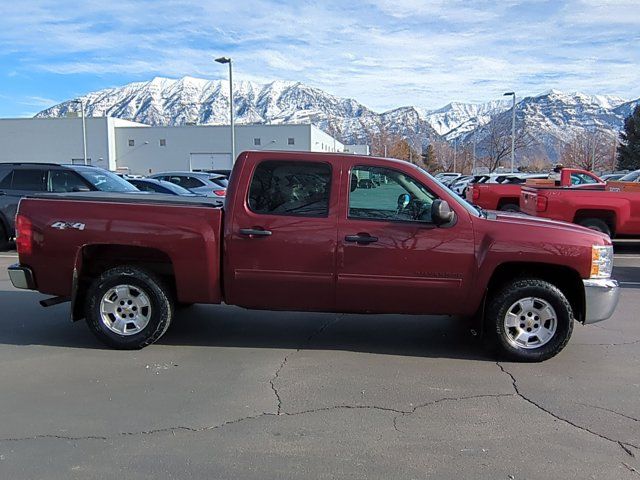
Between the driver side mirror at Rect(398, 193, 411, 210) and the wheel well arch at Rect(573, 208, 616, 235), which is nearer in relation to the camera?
the driver side mirror at Rect(398, 193, 411, 210)

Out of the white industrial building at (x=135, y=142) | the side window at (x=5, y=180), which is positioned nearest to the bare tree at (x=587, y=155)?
the white industrial building at (x=135, y=142)

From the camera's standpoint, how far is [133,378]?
4.65 m

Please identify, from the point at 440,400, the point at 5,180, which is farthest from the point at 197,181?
the point at 440,400

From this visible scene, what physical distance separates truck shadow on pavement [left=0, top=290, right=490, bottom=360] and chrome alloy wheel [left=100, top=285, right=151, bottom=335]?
0.35 m

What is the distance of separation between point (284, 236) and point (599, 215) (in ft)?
29.8

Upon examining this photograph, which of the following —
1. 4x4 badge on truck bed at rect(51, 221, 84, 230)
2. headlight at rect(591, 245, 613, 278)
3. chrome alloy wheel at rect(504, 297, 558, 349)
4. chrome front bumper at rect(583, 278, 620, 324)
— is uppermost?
4x4 badge on truck bed at rect(51, 221, 84, 230)

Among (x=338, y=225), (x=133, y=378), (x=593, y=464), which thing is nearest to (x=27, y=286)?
(x=133, y=378)

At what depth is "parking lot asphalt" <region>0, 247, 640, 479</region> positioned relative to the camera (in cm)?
335

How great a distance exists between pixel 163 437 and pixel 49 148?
61.8 metres

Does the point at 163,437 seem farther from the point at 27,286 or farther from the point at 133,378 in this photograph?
the point at 27,286

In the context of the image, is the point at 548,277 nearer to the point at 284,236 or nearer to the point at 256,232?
the point at 284,236

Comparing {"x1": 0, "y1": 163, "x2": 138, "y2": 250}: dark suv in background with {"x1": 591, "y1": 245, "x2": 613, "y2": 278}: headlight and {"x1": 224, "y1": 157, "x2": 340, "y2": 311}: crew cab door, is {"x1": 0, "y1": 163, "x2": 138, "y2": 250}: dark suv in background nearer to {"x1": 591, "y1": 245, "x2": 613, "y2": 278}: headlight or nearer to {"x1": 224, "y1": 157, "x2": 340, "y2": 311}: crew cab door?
{"x1": 224, "y1": 157, "x2": 340, "y2": 311}: crew cab door

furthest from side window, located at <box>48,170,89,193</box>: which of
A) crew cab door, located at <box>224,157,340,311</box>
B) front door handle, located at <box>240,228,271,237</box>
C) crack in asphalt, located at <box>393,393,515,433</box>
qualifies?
crack in asphalt, located at <box>393,393,515,433</box>

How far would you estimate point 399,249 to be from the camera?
4957 millimetres
